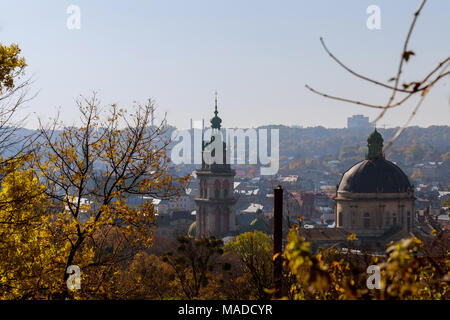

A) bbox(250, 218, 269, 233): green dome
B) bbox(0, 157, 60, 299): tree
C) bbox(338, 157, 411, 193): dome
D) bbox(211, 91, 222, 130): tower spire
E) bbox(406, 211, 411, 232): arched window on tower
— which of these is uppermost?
bbox(211, 91, 222, 130): tower spire

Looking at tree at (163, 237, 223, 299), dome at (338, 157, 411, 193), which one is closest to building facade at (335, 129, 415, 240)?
dome at (338, 157, 411, 193)

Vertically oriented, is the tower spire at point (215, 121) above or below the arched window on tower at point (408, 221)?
above

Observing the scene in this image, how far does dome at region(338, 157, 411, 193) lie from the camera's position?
2594 inches

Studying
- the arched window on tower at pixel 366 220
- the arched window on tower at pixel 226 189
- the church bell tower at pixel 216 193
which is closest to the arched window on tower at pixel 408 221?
the arched window on tower at pixel 366 220

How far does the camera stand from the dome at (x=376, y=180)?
65.9 m

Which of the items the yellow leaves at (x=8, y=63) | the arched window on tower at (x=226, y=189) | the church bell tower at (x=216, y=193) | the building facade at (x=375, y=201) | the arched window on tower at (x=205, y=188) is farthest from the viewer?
the arched window on tower at (x=205, y=188)

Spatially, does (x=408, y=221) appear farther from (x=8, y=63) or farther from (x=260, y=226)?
(x=8, y=63)

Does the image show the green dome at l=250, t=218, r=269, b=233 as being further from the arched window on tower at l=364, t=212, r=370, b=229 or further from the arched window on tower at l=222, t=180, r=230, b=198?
the arched window on tower at l=364, t=212, r=370, b=229

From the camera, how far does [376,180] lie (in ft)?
217

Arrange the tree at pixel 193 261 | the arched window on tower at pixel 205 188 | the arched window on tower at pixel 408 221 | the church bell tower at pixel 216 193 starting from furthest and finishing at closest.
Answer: the arched window on tower at pixel 205 188 → the church bell tower at pixel 216 193 → the arched window on tower at pixel 408 221 → the tree at pixel 193 261

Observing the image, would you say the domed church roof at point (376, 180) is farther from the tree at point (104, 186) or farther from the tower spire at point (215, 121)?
the tree at point (104, 186)
